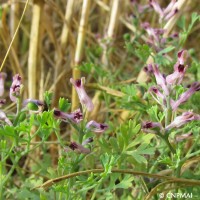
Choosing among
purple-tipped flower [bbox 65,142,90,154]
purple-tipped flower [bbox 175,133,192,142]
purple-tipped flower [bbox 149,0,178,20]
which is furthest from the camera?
purple-tipped flower [bbox 149,0,178,20]

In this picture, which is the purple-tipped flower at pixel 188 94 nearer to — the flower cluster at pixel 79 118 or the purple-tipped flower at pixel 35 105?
the flower cluster at pixel 79 118

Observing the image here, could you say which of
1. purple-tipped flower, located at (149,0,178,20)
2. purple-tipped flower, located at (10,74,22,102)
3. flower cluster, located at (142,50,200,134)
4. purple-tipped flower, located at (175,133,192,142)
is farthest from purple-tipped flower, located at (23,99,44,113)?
purple-tipped flower, located at (149,0,178,20)

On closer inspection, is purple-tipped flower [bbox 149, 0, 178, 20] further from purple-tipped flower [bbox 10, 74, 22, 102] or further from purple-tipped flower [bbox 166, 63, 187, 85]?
purple-tipped flower [bbox 10, 74, 22, 102]

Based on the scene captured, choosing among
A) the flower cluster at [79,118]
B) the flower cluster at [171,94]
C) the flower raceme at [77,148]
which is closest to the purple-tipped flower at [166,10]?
the flower cluster at [171,94]

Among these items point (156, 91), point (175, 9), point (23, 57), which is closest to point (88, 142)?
point (156, 91)

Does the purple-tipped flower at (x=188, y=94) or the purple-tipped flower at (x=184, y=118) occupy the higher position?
the purple-tipped flower at (x=188, y=94)

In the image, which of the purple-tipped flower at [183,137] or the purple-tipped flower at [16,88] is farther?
the purple-tipped flower at [183,137]

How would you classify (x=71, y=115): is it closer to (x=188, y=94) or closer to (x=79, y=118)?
(x=79, y=118)

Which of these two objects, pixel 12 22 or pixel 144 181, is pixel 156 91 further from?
pixel 12 22

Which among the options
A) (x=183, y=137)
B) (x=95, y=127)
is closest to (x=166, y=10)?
(x=183, y=137)

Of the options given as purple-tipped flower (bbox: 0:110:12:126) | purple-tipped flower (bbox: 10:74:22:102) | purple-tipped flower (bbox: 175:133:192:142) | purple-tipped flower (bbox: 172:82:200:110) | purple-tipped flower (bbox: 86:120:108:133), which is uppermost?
purple-tipped flower (bbox: 10:74:22:102)

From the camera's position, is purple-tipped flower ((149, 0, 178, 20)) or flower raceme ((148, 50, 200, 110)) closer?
flower raceme ((148, 50, 200, 110))
